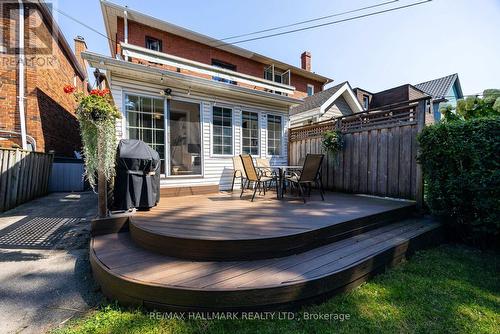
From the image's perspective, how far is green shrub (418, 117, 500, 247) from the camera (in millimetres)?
2977

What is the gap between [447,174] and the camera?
11.2ft

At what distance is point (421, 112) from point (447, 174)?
52.2 inches

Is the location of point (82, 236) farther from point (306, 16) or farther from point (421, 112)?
point (306, 16)

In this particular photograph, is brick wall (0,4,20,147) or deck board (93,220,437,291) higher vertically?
brick wall (0,4,20,147)

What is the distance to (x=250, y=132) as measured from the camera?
649 centimetres

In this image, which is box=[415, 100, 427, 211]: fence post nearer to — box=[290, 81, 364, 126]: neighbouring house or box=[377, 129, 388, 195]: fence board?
box=[377, 129, 388, 195]: fence board

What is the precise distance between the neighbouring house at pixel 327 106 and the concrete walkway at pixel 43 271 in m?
9.34

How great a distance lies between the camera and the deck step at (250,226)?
Result: 2279 millimetres

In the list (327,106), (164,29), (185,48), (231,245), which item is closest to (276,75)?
(327,106)

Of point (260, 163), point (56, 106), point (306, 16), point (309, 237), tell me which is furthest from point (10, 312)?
point (306, 16)

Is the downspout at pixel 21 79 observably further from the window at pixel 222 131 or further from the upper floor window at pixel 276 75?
the upper floor window at pixel 276 75

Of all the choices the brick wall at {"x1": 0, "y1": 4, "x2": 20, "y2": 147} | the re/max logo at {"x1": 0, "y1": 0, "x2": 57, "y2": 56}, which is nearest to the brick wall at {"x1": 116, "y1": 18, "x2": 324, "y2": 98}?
the re/max logo at {"x1": 0, "y1": 0, "x2": 57, "y2": 56}

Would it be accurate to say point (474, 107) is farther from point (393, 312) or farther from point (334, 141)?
point (393, 312)

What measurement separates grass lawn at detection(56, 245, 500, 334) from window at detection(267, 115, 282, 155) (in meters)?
4.82
